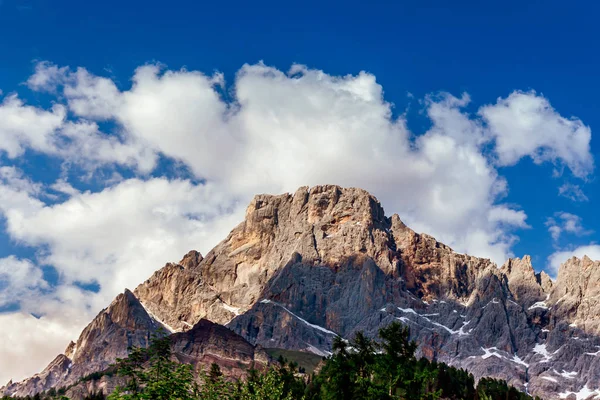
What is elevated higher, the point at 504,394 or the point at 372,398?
the point at 504,394

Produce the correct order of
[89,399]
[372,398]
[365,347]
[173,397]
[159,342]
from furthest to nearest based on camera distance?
[89,399] < [365,347] < [372,398] < [159,342] < [173,397]

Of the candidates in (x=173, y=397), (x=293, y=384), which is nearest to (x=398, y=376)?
(x=173, y=397)

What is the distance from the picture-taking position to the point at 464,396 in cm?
15725

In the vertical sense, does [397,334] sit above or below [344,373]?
above

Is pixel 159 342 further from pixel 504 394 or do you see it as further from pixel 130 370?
pixel 504 394

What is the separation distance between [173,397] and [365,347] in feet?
204

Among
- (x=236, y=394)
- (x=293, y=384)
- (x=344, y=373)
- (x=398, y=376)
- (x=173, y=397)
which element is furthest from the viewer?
(x=293, y=384)

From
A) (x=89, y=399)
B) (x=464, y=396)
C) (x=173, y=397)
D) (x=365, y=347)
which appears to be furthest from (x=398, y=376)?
(x=89, y=399)

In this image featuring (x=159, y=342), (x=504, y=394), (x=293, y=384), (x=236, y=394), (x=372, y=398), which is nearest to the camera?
(x=159, y=342)

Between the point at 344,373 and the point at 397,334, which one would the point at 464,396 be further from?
the point at 344,373

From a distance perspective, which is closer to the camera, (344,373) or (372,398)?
(372,398)

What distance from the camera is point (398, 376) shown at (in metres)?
85.9

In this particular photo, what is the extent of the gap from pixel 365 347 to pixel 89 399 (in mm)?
Result: 79722

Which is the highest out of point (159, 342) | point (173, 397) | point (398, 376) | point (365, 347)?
point (365, 347)
